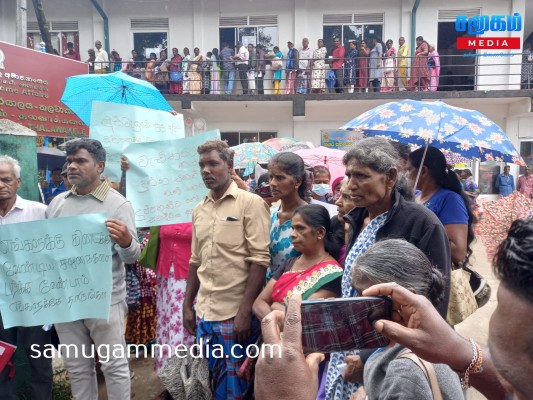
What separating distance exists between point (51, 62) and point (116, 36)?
390 inches

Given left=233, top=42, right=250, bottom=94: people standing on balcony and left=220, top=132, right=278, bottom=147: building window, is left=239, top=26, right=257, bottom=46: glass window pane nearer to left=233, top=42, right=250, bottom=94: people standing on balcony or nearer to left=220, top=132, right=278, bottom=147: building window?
left=233, top=42, right=250, bottom=94: people standing on balcony

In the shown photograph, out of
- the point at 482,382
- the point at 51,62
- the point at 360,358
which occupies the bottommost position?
the point at 360,358

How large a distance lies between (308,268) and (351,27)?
42.8 feet

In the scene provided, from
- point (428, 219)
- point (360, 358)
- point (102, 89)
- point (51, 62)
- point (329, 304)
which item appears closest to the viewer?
point (329, 304)

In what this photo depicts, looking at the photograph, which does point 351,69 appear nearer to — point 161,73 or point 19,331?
point 161,73

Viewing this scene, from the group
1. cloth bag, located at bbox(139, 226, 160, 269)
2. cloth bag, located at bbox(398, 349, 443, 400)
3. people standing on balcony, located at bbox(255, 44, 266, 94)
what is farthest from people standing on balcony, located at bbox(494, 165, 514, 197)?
cloth bag, located at bbox(398, 349, 443, 400)

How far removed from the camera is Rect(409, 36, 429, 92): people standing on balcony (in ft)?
40.2

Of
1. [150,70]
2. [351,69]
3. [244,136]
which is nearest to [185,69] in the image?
[150,70]

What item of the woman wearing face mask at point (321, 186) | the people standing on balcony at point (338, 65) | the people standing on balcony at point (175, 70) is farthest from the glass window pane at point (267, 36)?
the woman wearing face mask at point (321, 186)

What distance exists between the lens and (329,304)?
1.00 metres

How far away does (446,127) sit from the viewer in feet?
9.75

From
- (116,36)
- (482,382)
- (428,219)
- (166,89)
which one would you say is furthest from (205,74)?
(482,382)

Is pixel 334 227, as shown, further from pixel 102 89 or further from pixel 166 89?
pixel 166 89

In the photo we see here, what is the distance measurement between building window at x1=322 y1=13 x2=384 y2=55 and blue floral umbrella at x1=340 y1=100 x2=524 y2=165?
11.2m
